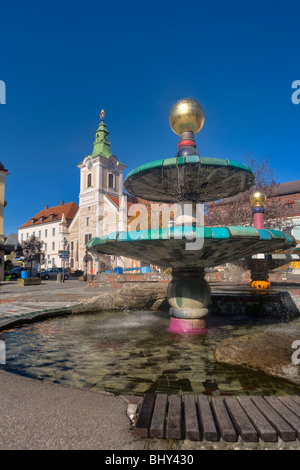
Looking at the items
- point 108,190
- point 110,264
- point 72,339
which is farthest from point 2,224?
point 72,339

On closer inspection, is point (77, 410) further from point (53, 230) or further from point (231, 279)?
point (53, 230)

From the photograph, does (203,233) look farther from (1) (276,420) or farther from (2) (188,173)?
(1) (276,420)

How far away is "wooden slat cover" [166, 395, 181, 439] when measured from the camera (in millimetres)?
1696

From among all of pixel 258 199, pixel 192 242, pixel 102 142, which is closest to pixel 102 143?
pixel 102 142

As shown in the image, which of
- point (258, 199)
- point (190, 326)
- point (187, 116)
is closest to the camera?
point (190, 326)

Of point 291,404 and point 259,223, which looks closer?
point 291,404

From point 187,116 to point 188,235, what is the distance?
3.70 m

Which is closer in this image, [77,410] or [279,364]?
[77,410]

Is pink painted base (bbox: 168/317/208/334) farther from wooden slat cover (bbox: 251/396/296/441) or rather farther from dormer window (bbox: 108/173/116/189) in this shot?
dormer window (bbox: 108/173/116/189)

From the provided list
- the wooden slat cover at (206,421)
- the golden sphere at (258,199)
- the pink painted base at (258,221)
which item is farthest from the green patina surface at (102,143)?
the wooden slat cover at (206,421)

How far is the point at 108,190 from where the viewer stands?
1790 inches

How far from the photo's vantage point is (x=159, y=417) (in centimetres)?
183

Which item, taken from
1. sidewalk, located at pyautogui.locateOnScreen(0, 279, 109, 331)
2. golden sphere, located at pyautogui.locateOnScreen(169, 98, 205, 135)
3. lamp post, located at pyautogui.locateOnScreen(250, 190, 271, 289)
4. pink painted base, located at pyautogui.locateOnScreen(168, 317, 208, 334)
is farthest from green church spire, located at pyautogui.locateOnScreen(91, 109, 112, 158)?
pink painted base, located at pyautogui.locateOnScreen(168, 317, 208, 334)
